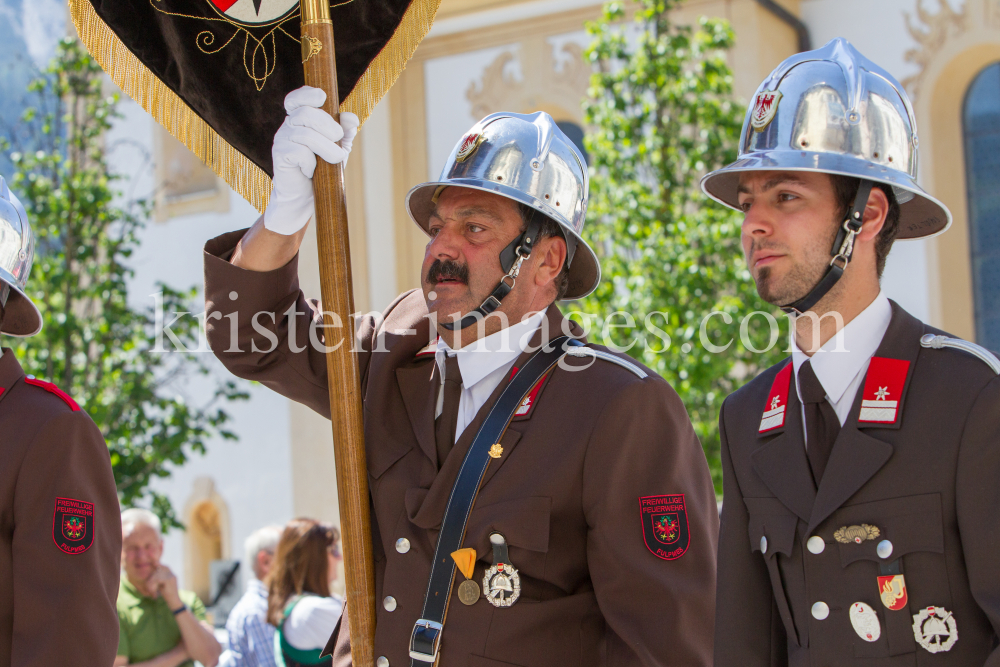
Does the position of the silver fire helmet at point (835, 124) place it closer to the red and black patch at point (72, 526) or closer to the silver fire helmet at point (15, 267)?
the red and black patch at point (72, 526)

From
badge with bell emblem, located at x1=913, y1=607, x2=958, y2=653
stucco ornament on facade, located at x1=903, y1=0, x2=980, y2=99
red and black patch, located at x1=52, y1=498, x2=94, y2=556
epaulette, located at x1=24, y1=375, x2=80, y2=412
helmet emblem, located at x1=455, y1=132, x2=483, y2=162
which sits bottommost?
badge with bell emblem, located at x1=913, y1=607, x2=958, y2=653

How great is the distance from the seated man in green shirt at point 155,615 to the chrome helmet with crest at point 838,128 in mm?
4406

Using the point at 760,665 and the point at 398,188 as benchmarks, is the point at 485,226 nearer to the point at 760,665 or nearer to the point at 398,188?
the point at 760,665

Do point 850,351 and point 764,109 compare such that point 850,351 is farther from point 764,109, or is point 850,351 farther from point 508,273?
point 508,273

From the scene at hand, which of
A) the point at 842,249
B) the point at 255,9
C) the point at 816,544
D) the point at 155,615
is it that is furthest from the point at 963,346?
the point at 155,615

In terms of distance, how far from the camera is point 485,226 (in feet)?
10.1

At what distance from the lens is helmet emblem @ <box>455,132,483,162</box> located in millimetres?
3117

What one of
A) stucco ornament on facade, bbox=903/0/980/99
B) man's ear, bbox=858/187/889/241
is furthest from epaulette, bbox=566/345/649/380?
stucco ornament on facade, bbox=903/0/980/99

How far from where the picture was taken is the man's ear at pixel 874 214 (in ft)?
8.14

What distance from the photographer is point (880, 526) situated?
218cm

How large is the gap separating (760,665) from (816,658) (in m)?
0.18

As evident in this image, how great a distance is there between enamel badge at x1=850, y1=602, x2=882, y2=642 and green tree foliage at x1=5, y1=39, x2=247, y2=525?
20.5ft

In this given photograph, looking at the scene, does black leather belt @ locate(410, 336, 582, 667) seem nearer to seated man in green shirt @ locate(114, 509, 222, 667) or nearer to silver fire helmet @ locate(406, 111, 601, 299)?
silver fire helmet @ locate(406, 111, 601, 299)

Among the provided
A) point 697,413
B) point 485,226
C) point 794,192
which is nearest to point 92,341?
point 697,413
